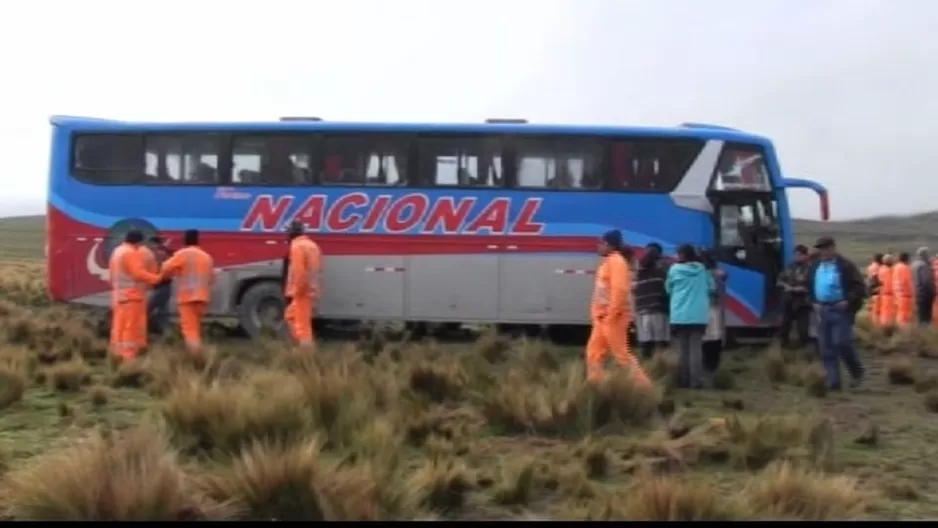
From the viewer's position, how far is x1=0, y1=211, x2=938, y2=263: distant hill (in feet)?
313

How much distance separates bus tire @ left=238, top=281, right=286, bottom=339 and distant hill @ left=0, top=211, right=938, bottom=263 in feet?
218

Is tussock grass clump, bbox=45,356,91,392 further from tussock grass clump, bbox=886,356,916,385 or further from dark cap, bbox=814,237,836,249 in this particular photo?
tussock grass clump, bbox=886,356,916,385

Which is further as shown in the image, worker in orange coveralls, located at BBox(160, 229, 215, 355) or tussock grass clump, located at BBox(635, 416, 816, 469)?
worker in orange coveralls, located at BBox(160, 229, 215, 355)

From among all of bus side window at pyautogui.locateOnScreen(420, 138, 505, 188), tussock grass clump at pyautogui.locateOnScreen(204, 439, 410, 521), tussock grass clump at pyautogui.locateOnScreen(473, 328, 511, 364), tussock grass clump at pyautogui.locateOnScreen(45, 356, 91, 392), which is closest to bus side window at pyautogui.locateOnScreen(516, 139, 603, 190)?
bus side window at pyautogui.locateOnScreen(420, 138, 505, 188)

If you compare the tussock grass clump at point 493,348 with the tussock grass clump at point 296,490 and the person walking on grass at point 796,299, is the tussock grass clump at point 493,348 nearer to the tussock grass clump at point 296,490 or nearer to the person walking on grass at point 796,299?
the person walking on grass at point 796,299

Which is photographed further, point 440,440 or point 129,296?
point 129,296

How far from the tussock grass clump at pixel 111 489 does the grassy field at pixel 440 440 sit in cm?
1

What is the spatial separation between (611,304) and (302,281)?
5.39 m

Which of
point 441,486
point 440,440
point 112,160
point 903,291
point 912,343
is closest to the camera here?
point 441,486

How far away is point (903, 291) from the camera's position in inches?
1090

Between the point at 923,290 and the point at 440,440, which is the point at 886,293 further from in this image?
the point at 440,440

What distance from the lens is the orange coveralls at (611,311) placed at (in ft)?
47.6

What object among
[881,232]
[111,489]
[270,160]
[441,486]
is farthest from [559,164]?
[881,232]

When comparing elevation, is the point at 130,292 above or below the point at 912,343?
above
